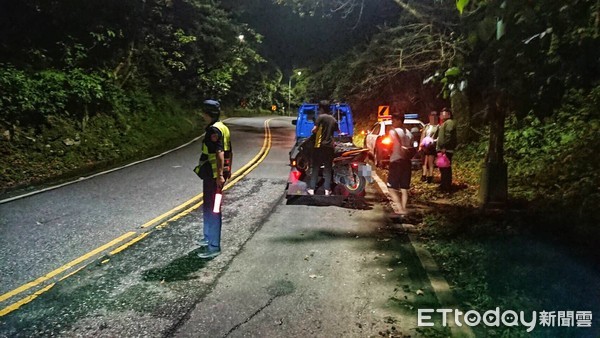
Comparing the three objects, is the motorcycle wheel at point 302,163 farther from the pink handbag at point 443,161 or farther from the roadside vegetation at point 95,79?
the roadside vegetation at point 95,79

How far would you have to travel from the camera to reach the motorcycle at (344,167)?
9.25 m

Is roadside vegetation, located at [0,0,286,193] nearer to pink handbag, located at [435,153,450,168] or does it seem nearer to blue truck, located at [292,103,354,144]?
blue truck, located at [292,103,354,144]

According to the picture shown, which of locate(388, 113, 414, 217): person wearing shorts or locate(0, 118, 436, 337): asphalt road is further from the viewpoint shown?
locate(388, 113, 414, 217): person wearing shorts

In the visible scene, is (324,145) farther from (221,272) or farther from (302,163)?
A: (221,272)

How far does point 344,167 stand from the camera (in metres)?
9.64

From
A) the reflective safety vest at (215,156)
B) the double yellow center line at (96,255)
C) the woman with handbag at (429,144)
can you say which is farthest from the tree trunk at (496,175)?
the double yellow center line at (96,255)

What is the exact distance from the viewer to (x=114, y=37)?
70.1ft

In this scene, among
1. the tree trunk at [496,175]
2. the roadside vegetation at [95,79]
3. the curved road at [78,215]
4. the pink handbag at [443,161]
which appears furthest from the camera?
the roadside vegetation at [95,79]

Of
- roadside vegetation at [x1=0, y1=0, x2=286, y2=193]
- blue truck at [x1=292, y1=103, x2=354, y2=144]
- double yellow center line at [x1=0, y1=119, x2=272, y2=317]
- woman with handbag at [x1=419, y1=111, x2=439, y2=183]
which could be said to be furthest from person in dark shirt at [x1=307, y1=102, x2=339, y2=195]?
roadside vegetation at [x1=0, y1=0, x2=286, y2=193]

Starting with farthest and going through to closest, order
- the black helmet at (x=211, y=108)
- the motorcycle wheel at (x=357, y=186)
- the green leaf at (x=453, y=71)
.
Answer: the motorcycle wheel at (x=357, y=186) → the black helmet at (x=211, y=108) → the green leaf at (x=453, y=71)

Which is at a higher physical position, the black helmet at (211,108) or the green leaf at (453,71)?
the green leaf at (453,71)

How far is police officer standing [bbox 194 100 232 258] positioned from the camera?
5.75m
